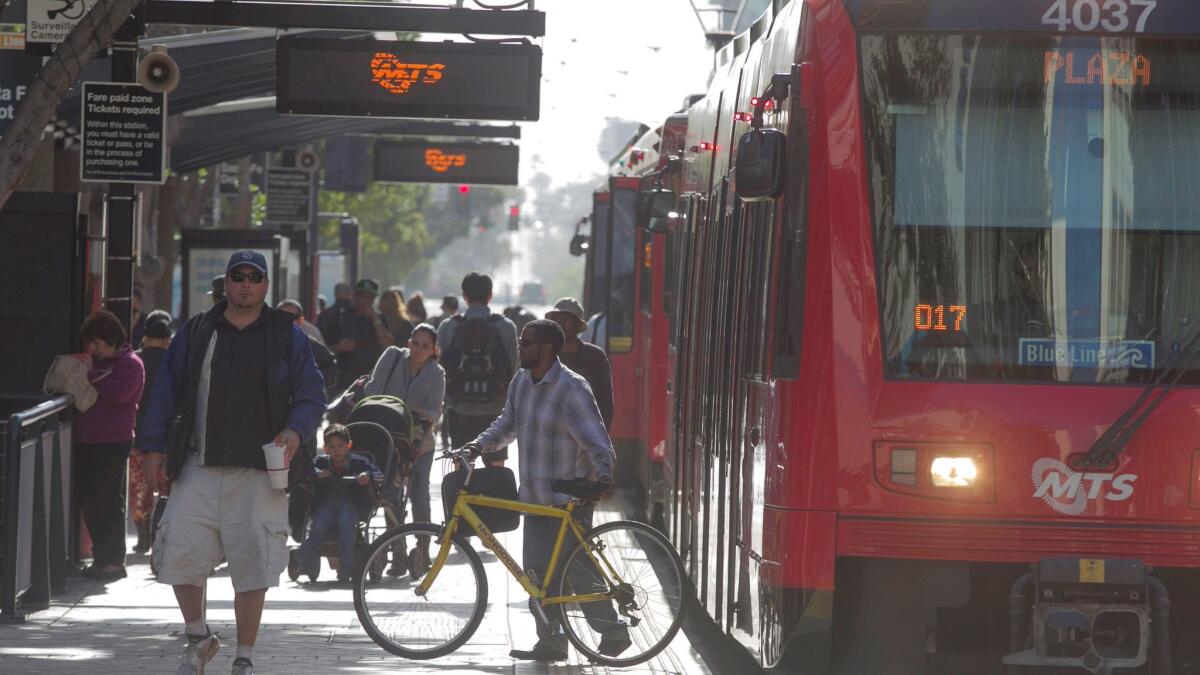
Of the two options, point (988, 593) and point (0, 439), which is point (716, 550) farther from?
point (0, 439)

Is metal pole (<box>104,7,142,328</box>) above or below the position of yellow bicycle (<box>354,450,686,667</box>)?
above

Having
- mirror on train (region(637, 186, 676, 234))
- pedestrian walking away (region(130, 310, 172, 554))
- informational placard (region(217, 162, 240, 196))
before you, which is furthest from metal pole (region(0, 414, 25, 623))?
informational placard (region(217, 162, 240, 196))

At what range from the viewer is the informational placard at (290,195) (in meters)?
29.6

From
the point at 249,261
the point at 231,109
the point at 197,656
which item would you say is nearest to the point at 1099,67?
the point at 249,261

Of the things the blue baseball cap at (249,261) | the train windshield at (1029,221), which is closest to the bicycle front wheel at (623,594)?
the blue baseball cap at (249,261)

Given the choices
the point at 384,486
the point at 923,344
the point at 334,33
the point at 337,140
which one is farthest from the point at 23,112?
the point at 337,140

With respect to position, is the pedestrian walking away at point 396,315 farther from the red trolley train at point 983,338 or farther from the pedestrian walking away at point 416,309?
the red trolley train at point 983,338

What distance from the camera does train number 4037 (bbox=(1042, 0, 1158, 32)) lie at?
7578 mm

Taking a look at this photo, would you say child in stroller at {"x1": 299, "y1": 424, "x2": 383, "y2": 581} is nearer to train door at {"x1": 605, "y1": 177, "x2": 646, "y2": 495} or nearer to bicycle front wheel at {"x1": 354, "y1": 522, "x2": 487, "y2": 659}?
bicycle front wheel at {"x1": 354, "y1": 522, "x2": 487, "y2": 659}

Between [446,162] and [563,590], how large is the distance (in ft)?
49.0

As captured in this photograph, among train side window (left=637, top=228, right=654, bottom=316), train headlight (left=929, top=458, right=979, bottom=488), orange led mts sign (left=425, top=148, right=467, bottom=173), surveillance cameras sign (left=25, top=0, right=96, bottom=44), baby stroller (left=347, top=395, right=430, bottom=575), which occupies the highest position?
surveillance cameras sign (left=25, top=0, right=96, bottom=44)

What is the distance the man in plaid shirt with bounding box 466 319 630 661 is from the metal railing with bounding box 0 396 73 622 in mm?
2419

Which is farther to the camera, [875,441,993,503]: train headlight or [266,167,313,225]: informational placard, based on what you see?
[266,167,313,225]: informational placard

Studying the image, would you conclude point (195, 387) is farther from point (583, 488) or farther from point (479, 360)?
point (479, 360)
